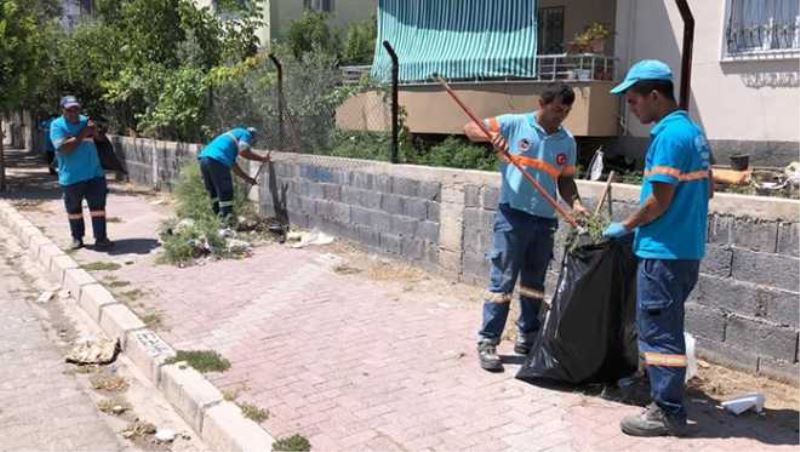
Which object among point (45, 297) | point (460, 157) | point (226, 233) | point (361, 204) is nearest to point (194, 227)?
point (226, 233)

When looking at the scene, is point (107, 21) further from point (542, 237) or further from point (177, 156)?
point (542, 237)

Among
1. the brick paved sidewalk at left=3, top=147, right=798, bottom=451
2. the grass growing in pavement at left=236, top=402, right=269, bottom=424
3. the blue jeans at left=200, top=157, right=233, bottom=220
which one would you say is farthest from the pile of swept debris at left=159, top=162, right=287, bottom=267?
the grass growing in pavement at left=236, top=402, right=269, bottom=424

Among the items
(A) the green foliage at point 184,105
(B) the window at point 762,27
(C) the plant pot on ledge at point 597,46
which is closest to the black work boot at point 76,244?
(A) the green foliage at point 184,105

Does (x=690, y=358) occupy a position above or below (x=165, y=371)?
above

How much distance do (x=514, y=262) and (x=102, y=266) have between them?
5.10 m

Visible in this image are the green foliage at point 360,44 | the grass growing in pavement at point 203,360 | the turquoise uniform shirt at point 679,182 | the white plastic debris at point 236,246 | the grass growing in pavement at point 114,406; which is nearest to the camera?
the turquoise uniform shirt at point 679,182

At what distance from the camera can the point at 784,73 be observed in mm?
9477

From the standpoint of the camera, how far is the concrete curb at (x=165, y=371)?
12.8 ft

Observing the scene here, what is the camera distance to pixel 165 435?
421 cm

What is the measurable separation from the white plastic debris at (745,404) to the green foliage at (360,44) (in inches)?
794

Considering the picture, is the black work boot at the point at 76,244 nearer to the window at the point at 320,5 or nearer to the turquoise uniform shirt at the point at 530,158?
the turquoise uniform shirt at the point at 530,158

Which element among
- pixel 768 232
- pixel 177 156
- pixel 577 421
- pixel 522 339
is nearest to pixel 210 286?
pixel 522 339

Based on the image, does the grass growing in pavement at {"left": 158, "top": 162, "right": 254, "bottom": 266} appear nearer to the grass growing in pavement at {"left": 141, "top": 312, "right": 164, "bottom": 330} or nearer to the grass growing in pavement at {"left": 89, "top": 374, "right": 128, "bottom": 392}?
the grass growing in pavement at {"left": 141, "top": 312, "right": 164, "bottom": 330}

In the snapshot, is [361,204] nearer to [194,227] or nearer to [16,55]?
[194,227]
